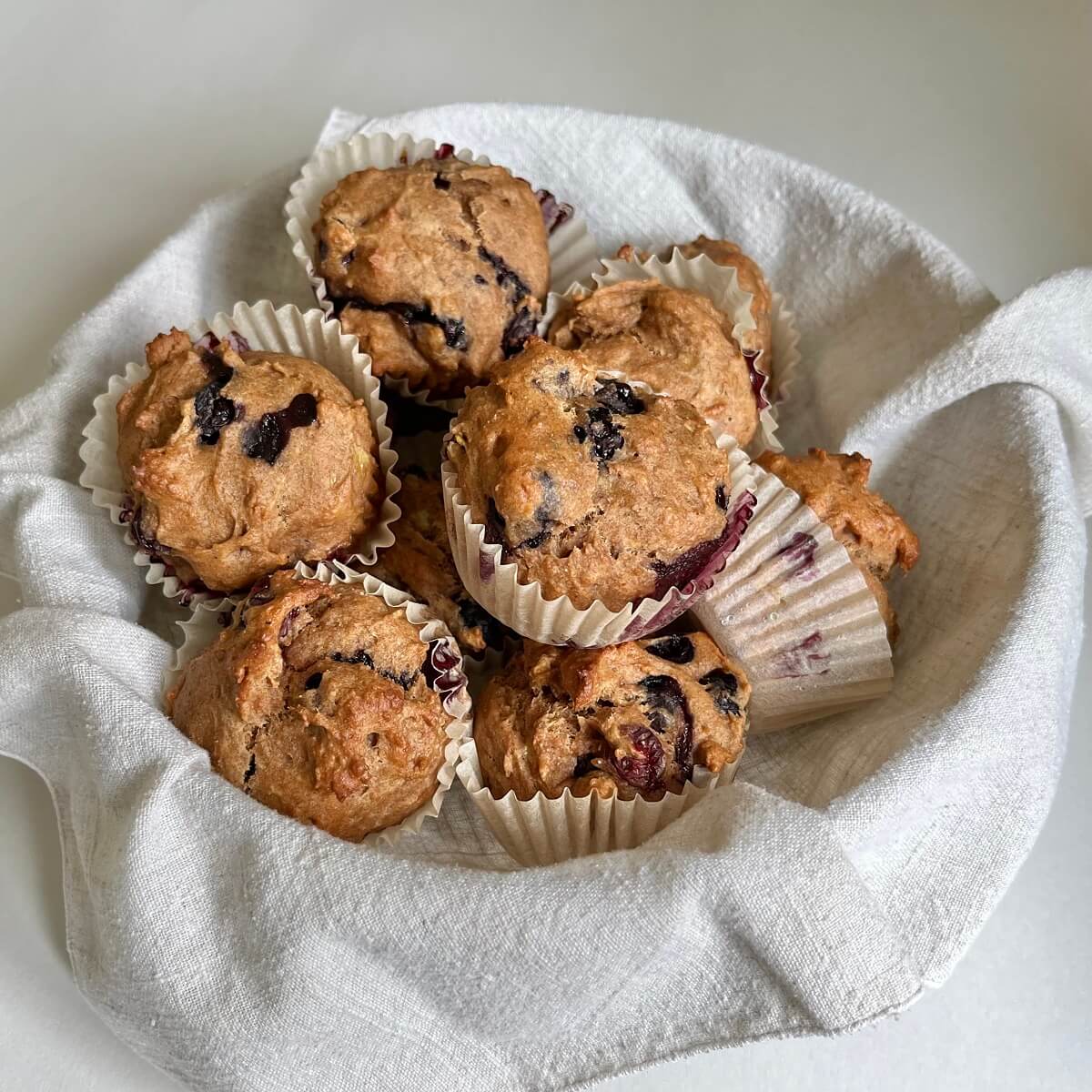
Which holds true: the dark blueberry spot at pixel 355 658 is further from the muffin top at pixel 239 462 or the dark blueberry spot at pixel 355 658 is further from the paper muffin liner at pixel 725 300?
the paper muffin liner at pixel 725 300

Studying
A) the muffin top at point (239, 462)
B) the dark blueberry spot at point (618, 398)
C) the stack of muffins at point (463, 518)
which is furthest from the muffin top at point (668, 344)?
the muffin top at point (239, 462)

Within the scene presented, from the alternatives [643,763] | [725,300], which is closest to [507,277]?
[725,300]

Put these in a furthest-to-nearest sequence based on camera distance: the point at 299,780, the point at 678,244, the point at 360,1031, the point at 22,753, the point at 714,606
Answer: the point at 678,244, the point at 714,606, the point at 22,753, the point at 299,780, the point at 360,1031

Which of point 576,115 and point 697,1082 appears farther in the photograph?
point 576,115

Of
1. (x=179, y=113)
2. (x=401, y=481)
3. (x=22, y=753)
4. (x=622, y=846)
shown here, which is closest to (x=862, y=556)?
(x=622, y=846)

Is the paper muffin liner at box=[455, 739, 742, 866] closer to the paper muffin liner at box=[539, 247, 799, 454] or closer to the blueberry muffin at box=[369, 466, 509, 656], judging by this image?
the blueberry muffin at box=[369, 466, 509, 656]

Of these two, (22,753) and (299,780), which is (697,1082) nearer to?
(299,780)

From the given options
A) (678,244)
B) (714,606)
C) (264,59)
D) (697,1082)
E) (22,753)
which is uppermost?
(264,59)
